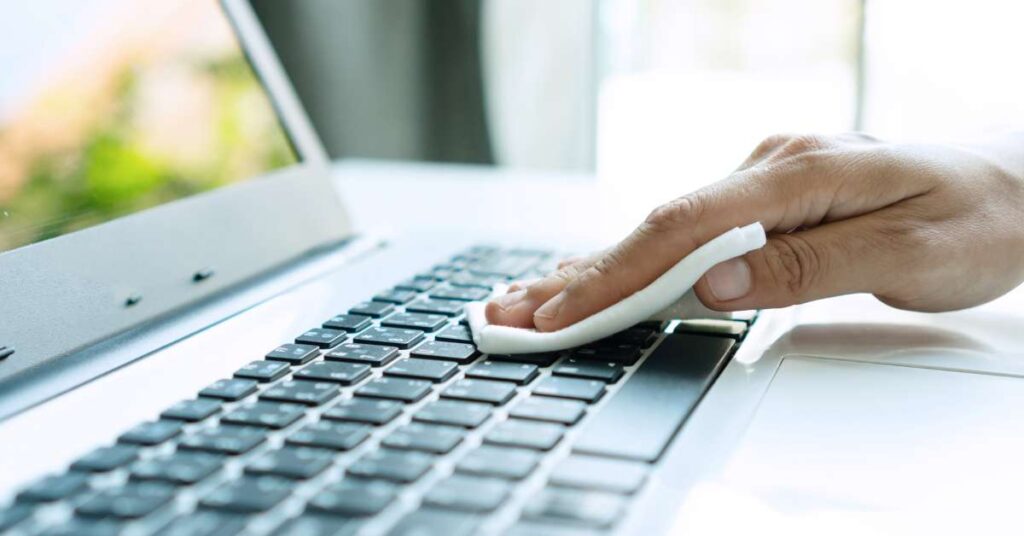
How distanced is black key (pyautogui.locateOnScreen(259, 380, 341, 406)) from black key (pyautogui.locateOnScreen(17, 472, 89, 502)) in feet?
0.36

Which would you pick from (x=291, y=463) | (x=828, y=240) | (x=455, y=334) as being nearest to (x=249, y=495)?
(x=291, y=463)

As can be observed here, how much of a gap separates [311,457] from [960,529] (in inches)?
10.3

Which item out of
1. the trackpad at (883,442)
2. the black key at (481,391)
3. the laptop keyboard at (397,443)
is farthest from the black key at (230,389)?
the trackpad at (883,442)

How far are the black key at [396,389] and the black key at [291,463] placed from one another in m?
0.07

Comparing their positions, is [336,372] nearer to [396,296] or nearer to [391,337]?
[391,337]

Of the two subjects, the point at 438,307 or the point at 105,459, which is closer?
the point at 105,459

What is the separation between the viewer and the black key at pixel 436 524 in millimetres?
361

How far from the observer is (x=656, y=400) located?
20.0 inches

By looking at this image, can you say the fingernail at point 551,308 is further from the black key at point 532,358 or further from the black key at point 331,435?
the black key at point 331,435

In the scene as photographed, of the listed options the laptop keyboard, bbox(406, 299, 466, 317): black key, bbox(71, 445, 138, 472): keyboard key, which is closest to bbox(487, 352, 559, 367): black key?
the laptop keyboard

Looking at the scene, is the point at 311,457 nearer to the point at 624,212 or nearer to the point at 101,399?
the point at 101,399

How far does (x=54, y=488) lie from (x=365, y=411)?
14 centimetres

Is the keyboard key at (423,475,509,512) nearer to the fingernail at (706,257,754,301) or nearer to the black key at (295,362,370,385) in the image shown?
the black key at (295,362,370,385)

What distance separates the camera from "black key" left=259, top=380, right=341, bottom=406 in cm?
50
